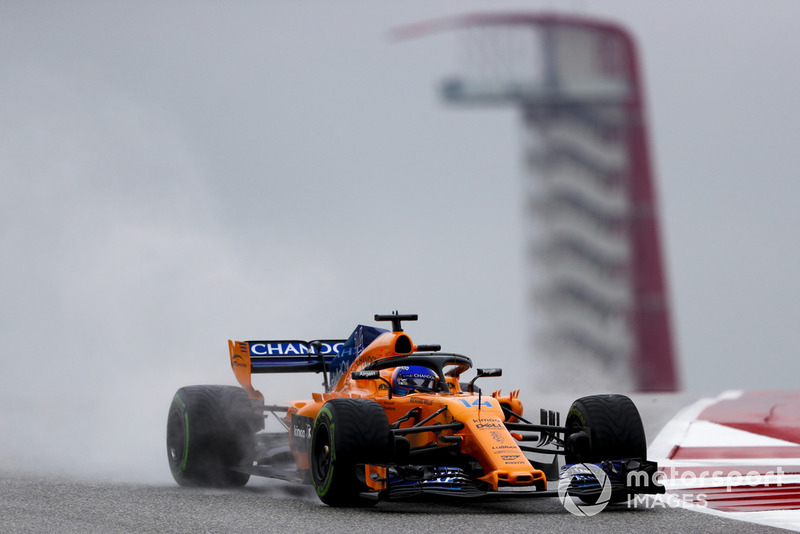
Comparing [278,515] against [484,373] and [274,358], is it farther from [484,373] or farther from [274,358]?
[274,358]

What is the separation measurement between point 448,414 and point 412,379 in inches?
39.9

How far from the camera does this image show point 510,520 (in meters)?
9.17

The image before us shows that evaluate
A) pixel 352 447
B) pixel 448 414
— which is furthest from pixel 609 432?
pixel 352 447

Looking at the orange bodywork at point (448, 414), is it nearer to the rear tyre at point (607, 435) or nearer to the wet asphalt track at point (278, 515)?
the wet asphalt track at point (278, 515)

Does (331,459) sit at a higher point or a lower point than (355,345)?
lower

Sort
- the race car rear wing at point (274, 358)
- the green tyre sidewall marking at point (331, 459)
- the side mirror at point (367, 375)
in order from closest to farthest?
the green tyre sidewall marking at point (331, 459) < the side mirror at point (367, 375) < the race car rear wing at point (274, 358)

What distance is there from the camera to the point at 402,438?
10055mm

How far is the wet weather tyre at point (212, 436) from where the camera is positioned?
12.4m

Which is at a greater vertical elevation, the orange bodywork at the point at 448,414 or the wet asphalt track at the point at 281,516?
the orange bodywork at the point at 448,414

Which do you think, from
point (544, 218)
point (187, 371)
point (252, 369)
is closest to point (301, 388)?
point (187, 371)

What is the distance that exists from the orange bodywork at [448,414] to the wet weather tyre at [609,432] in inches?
26.0

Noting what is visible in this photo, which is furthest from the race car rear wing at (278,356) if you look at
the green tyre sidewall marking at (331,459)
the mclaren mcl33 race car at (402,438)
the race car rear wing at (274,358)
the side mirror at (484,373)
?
the green tyre sidewall marking at (331,459)

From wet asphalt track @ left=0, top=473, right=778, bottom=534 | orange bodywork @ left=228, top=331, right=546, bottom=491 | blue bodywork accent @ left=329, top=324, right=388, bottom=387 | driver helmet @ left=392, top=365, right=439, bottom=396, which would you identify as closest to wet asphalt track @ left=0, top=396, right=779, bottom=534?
wet asphalt track @ left=0, top=473, right=778, bottom=534

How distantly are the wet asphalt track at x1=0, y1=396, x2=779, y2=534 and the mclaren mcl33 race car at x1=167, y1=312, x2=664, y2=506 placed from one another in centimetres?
23
